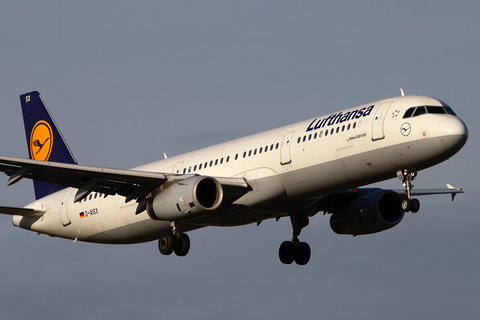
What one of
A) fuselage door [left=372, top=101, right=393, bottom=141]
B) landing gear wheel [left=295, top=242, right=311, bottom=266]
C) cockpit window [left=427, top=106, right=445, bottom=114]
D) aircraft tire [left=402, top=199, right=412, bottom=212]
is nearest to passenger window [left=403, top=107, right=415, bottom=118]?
cockpit window [left=427, top=106, right=445, bottom=114]

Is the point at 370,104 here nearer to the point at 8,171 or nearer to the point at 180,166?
the point at 180,166

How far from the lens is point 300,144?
31.6m

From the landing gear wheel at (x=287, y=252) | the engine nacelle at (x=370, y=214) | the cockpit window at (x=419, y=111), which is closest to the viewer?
the cockpit window at (x=419, y=111)

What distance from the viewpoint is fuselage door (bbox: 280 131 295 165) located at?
31.7m

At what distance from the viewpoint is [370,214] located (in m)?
37.7

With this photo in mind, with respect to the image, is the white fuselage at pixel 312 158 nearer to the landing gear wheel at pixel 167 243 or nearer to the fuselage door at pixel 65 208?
the landing gear wheel at pixel 167 243

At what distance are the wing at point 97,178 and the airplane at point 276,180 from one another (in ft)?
0.16

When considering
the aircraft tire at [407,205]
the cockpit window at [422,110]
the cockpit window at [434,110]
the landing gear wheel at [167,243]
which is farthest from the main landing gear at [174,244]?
the cockpit window at [434,110]

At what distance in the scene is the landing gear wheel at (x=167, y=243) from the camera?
3595 centimetres

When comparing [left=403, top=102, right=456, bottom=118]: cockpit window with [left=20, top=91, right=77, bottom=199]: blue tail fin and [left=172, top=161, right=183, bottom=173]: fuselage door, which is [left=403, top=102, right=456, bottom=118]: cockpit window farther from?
[left=20, top=91, right=77, bottom=199]: blue tail fin

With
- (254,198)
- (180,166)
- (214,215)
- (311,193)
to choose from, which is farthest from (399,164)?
(180,166)

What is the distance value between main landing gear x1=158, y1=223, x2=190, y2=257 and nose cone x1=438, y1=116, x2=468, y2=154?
1402cm

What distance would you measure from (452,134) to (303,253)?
44.5 feet

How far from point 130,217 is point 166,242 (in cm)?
253
